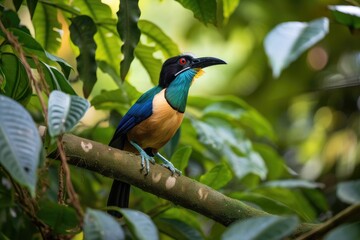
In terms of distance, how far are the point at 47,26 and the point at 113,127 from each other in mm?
Result: 634

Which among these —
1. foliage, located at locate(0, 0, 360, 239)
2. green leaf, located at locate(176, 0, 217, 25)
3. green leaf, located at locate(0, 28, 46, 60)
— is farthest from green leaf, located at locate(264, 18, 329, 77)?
green leaf, located at locate(0, 28, 46, 60)

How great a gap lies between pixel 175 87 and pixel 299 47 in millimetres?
690

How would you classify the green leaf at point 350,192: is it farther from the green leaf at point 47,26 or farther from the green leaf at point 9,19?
the green leaf at point 47,26

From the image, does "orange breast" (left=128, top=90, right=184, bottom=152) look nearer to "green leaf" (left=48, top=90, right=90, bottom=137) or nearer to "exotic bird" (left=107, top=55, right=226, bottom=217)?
"exotic bird" (left=107, top=55, right=226, bottom=217)

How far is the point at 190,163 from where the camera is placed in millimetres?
3838

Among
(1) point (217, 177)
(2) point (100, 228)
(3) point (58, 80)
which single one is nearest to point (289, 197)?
(1) point (217, 177)

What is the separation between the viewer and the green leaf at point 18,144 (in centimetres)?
139

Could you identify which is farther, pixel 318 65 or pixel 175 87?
pixel 318 65

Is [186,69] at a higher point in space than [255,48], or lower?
higher

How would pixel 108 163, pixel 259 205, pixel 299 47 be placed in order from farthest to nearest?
1. pixel 259 205
2. pixel 299 47
3. pixel 108 163

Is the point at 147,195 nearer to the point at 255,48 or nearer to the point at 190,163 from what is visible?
the point at 190,163

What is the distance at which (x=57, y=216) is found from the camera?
7.34 ft

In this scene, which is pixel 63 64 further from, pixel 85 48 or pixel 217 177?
pixel 217 177

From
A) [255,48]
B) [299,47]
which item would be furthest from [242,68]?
[299,47]
